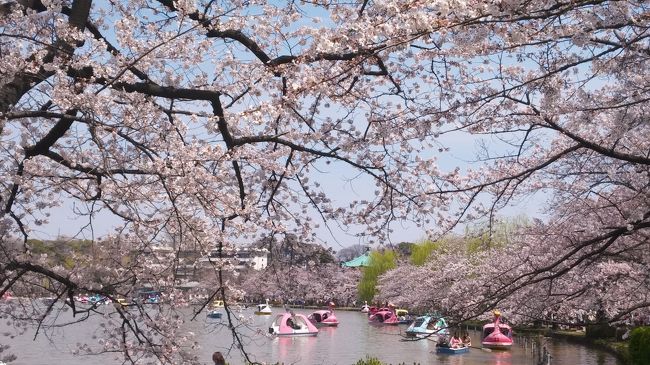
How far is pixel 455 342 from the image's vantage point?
2438cm

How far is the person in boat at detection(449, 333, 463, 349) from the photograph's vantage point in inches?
952

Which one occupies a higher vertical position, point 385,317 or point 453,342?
point 385,317

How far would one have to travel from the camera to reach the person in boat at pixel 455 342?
2419 cm

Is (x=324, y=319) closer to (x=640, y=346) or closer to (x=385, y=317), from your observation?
(x=385, y=317)

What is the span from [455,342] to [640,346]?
10357 mm

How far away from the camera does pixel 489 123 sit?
5.89 metres

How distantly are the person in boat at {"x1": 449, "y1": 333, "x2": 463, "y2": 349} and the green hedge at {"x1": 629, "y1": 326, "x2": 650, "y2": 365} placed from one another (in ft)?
30.6

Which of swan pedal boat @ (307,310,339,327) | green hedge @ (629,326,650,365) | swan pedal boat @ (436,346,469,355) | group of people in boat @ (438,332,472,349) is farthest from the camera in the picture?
swan pedal boat @ (307,310,339,327)

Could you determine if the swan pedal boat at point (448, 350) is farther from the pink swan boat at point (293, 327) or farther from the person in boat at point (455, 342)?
the pink swan boat at point (293, 327)

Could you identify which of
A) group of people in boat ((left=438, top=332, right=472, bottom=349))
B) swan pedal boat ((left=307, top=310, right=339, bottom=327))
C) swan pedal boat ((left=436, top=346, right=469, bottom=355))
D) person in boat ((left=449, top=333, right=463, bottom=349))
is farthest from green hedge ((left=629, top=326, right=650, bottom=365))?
swan pedal boat ((left=307, top=310, right=339, bottom=327))

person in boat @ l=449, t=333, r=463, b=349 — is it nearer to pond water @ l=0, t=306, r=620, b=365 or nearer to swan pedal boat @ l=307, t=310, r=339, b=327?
pond water @ l=0, t=306, r=620, b=365

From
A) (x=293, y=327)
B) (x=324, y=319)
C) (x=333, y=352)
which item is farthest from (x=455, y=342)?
(x=324, y=319)

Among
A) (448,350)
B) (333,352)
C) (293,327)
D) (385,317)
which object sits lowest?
(333,352)

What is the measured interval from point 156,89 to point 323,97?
1.33 metres
